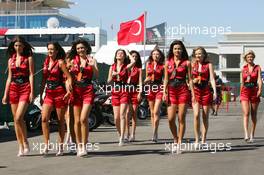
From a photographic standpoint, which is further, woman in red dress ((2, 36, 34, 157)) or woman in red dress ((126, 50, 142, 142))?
woman in red dress ((126, 50, 142, 142))

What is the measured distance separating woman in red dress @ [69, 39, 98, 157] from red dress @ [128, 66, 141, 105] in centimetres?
216

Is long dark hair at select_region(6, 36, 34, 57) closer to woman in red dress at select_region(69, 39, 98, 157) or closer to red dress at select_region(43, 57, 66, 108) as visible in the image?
red dress at select_region(43, 57, 66, 108)

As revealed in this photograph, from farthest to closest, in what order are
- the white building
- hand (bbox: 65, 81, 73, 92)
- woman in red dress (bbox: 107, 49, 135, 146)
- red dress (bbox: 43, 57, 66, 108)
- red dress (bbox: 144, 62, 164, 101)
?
the white building → red dress (bbox: 144, 62, 164, 101) → woman in red dress (bbox: 107, 49, 135, 146) → red dress (bbox: 43, 57, 66, 108) → hand (bbox: 65, 81, 73, 92)

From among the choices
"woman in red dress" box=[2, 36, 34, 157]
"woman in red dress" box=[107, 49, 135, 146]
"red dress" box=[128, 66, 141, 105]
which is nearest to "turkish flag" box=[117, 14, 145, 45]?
"red dress" box=[128, 66, 141, 105]

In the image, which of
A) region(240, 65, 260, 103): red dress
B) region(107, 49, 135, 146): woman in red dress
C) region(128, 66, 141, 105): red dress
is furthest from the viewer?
region(128, 66, 141, 105): red dress

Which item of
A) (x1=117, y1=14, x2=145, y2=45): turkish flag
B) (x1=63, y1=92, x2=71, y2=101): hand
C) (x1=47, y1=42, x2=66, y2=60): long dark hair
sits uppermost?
(x1=117, y1=14, x2=145, y2=45): turkish flag

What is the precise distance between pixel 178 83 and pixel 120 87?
173 centimetres

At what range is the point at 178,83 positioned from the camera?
9633 mm

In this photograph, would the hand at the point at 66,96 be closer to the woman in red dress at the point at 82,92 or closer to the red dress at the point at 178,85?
the woman in red dress at the point at 82,92

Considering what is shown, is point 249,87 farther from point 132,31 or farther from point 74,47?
point 132,31

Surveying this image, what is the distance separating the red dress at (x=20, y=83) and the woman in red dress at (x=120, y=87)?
7.47 feet

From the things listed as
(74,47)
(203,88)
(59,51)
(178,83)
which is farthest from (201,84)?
(59,51)

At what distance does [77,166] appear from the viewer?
320 inches

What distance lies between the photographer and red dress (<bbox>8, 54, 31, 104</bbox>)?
905 cm
